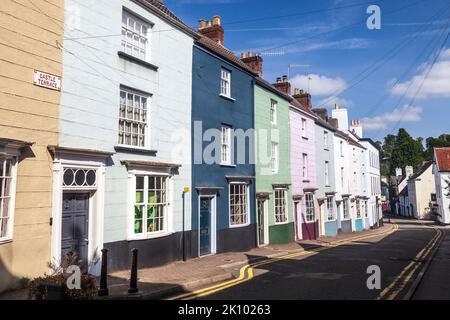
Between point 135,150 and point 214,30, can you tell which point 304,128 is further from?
point 135,150

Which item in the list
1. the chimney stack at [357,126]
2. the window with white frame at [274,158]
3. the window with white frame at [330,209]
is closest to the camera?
the window with white frame at [274,158]

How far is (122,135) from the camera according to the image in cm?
1196

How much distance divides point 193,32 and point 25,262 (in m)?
10.6

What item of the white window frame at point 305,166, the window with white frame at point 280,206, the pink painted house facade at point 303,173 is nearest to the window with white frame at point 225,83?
the window with white frame at point 280,206

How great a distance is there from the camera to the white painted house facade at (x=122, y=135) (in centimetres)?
1018

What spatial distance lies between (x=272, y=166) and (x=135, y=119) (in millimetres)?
10943

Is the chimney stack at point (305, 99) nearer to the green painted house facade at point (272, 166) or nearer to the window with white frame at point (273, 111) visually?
the green painted house facade at point (272, 166)

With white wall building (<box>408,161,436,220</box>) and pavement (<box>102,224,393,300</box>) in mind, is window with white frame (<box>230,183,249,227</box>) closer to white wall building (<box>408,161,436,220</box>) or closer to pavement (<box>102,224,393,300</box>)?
pavement (<box>102,224,393,300</box>)

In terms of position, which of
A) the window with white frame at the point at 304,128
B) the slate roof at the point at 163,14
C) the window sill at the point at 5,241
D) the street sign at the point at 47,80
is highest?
the slate roof at the point at 163,14

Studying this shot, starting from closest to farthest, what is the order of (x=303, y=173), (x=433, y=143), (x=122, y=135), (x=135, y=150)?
1. (x=122, y=135)
2. (x=135, y=150)
3. (x=303, y=173)
4. (x=433, y=143)

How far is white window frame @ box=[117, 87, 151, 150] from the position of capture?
12.0 m

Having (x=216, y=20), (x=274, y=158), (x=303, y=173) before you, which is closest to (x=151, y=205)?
(x=274, y=158)

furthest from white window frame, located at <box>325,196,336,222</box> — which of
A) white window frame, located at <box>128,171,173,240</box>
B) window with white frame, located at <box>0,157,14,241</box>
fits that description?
window with white frame, located at <box>0,157,14,241</box>
